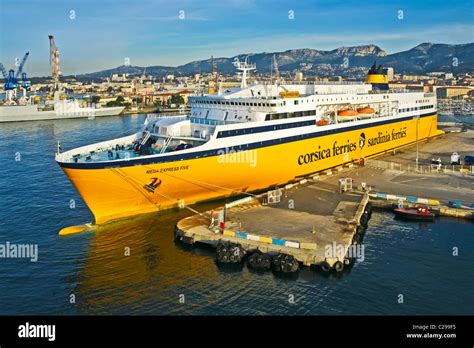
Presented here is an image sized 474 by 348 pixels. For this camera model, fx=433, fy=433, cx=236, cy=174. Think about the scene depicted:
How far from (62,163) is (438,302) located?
1911 cm

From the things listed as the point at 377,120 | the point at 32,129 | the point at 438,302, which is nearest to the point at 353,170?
the point at 377,120

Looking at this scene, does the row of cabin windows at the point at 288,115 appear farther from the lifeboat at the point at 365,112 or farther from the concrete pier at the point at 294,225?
the lifeboat at the point at 365,112

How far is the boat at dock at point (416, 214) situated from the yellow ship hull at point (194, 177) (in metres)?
8.29

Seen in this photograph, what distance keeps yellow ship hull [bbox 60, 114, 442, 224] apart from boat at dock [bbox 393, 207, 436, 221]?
8291 millimetres

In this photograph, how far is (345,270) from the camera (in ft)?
61.5

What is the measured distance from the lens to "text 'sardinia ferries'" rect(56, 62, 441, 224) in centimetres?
2397

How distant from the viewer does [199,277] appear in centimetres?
1844

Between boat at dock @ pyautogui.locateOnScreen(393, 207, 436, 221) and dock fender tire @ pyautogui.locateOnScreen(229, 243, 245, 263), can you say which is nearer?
dock fender tire @ pyautogui.locateOnScreen(229, 243, 245, 263)

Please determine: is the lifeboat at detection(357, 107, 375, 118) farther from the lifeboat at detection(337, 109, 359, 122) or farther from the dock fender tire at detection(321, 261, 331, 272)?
the dock fender tire at detection(321, 261, 331, 272)

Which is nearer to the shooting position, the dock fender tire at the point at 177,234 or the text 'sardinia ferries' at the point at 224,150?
the dock fender tire at the point at 177,234

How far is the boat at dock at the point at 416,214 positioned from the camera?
81.1 ft

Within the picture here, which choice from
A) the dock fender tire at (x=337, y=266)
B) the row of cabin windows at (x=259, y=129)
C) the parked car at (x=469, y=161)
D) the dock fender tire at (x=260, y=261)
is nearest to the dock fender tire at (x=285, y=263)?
the dock fender tire at (x=260, y=261)

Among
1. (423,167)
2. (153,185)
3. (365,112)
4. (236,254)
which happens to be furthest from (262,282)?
(365,112)

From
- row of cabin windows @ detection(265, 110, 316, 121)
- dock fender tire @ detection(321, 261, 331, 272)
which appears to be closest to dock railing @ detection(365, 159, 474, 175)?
row of cabin windows @ detection(265, 110, 316, 121)
